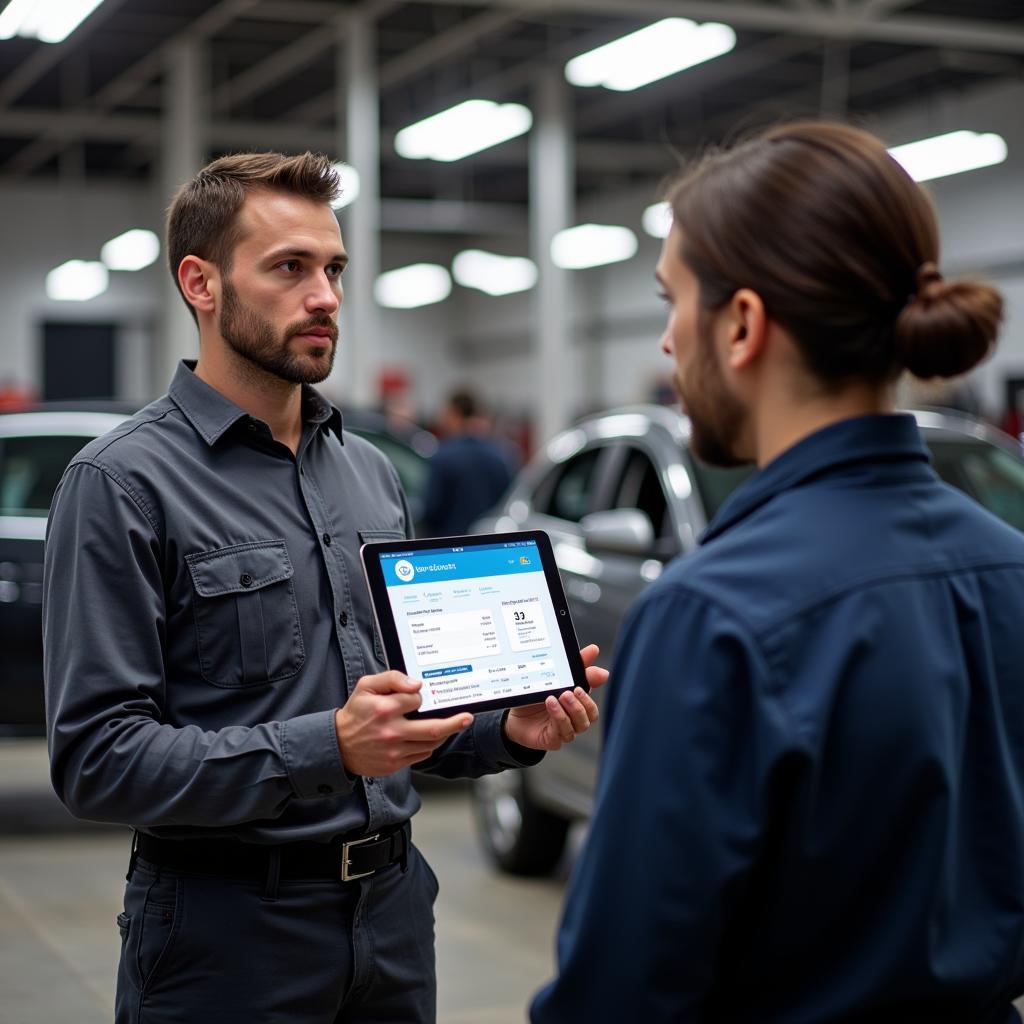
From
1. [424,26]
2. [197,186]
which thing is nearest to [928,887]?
[197,186]

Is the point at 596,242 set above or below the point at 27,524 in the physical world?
above

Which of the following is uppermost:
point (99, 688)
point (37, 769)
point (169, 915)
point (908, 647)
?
point (908, 647)

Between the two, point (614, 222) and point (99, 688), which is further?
point (614, 222)

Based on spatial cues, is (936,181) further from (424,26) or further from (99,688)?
(99,688)

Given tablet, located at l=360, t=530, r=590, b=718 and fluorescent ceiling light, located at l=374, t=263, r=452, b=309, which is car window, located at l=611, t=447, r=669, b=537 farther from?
fluorescent ceiling light, located at l=374, t=263, r=452, b=309

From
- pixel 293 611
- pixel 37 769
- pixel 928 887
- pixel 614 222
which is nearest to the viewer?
pixel 928 887

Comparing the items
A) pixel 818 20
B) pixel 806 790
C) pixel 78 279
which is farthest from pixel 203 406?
pixel 78 279

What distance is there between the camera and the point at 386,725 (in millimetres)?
1897

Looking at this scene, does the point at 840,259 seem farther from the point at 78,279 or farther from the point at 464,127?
A: the point at 78,279

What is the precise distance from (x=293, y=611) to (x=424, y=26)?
1383 cm

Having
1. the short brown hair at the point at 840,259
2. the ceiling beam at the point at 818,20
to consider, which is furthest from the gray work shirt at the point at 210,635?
the ceiling beam at the point at 818,20

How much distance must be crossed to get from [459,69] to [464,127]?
123 inches

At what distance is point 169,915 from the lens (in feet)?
6.81

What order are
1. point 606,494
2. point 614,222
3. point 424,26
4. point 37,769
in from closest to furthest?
point 606,494, point 37,769, point 424,26, point 614,222
